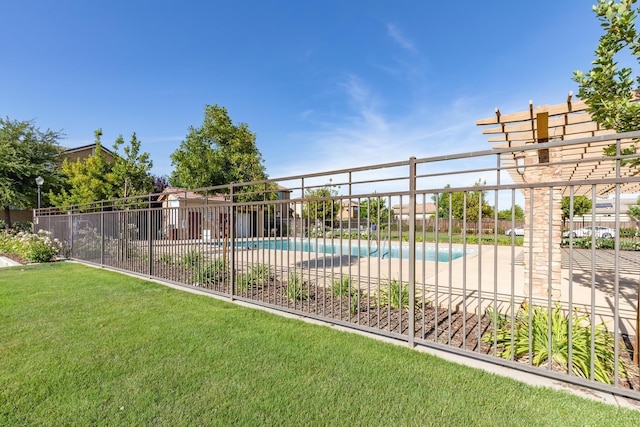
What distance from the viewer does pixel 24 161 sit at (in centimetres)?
1759

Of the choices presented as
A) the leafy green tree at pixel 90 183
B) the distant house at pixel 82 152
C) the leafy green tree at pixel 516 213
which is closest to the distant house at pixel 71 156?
the distant house at pixel 82 152

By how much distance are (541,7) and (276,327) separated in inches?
295

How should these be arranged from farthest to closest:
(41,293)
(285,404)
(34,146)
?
(34,146) → (41,293) → (285,404)

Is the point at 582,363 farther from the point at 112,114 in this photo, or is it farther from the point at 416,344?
the point at 112,114

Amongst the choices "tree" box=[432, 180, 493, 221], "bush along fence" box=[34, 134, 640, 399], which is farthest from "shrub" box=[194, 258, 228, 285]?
"tree" box=[432, 180, 493, 221]

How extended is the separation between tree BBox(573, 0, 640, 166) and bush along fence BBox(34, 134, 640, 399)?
0.56m

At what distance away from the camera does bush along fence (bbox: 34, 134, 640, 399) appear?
9.04 feet

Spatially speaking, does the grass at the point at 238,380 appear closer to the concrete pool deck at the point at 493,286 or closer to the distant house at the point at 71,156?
the concrete pool deck at the point at 493,286

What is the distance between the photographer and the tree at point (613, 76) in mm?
3079

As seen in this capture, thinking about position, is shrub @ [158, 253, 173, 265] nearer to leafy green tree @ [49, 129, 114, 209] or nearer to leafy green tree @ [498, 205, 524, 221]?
leafy green tree @ [498, 205, 524, 221]

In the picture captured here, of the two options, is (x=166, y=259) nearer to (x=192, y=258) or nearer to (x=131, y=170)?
(x=192, y=258)

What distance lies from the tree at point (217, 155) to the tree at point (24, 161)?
9.19 m

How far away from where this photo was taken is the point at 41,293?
222 inches

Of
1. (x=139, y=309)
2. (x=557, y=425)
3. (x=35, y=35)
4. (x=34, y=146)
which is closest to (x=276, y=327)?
(x=139, y=309)
